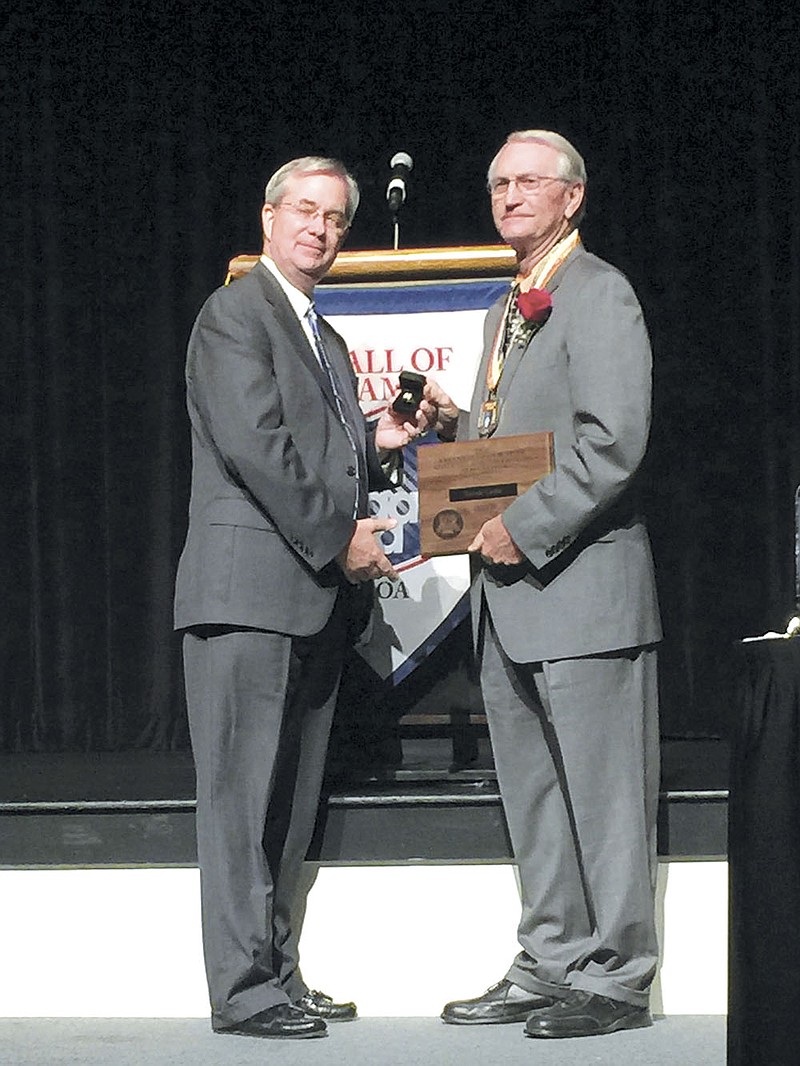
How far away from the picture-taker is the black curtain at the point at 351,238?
16.3 feet

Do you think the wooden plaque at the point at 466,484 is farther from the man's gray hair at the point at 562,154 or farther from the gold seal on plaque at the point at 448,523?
the man's gray hair at the point at 562,154

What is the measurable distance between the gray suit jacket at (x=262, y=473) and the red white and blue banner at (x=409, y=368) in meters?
0.34

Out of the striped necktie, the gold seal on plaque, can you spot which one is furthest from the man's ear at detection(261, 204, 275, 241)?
the gold seal on plaque

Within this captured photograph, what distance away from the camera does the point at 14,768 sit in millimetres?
4414

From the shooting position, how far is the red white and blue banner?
11.7ft

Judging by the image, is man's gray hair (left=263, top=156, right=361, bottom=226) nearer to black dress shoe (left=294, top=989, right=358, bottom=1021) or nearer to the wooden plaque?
the wooden plaque

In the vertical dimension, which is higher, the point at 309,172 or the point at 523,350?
the point at 309,172

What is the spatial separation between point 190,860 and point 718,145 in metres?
2.79

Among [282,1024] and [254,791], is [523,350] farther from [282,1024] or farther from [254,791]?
[282,1024]

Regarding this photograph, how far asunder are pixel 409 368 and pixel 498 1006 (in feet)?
4.39

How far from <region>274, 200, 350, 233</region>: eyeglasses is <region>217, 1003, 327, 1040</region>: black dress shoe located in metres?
1.45

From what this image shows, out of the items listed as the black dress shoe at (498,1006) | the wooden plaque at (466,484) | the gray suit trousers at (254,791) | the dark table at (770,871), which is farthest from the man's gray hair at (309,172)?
the black dress shoe at (498,1006)

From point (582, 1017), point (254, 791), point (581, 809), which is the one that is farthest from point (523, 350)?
point (582, 1017)

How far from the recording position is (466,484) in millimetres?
3117
